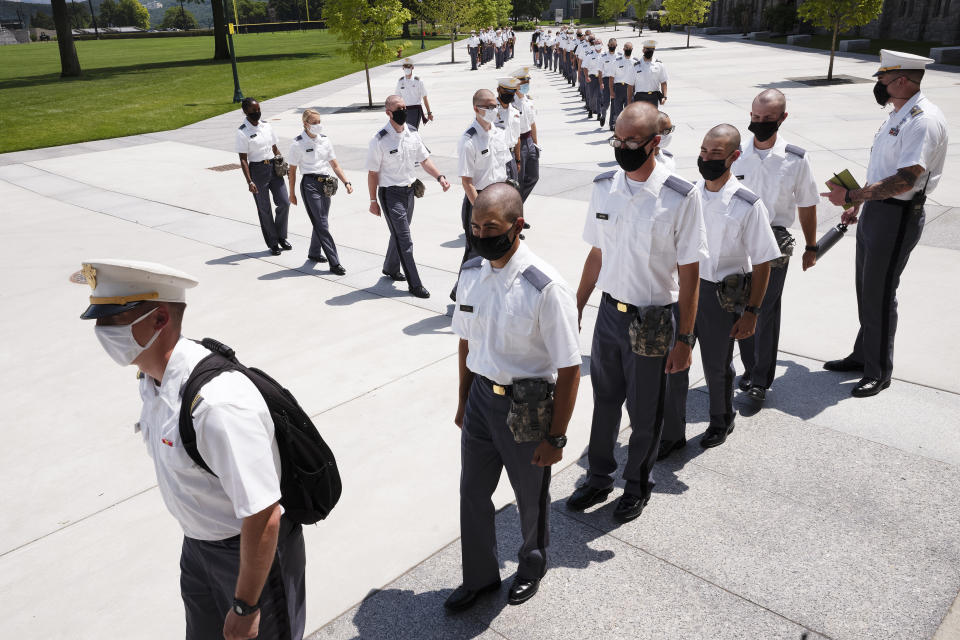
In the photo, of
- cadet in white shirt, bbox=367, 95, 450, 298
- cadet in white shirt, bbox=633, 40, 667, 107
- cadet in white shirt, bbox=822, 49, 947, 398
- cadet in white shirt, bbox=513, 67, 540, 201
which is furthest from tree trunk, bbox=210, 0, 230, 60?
cadet in white shirt, bbox=822, 49, 947, 398

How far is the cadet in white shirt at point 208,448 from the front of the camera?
2.09m

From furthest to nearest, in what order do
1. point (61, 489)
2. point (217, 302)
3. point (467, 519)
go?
point (217, 302) < point (61, 489) < point (467, 519)

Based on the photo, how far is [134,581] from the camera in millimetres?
3775

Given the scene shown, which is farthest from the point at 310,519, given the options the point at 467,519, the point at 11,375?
the point at 11,375

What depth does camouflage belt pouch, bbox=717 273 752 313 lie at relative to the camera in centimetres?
434

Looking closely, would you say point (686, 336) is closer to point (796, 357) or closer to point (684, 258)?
point (684, 258)

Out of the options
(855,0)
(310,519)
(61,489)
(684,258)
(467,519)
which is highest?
(855,0)

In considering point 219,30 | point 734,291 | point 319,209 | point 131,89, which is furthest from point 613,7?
point 734,291

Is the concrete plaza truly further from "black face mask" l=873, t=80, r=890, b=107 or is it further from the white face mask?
"black face mask" l=873, t=80, r=890, b=107

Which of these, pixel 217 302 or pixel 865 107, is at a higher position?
pixel 865 107

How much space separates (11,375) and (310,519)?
17.6 ft

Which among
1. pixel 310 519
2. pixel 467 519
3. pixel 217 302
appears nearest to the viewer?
pixel 310 519

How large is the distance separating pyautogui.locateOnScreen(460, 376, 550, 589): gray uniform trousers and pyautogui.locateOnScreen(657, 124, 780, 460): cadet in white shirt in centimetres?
146

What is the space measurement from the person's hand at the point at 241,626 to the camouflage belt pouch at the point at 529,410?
124 cm
